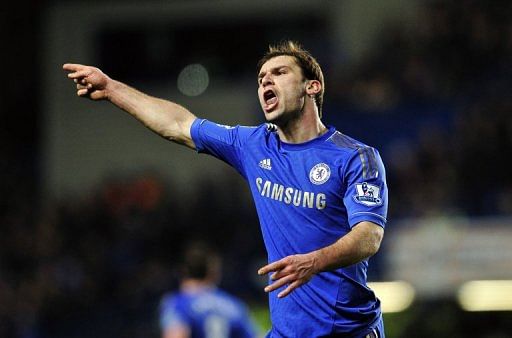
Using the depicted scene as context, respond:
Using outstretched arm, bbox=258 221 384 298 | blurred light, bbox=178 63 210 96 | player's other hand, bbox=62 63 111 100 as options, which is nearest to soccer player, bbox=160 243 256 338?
player's other hand, bbox=62 63 111 100

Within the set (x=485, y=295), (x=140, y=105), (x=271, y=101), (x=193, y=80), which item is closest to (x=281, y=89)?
(x=271, y=101)

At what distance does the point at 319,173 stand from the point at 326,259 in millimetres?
700

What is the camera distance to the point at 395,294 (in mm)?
11547

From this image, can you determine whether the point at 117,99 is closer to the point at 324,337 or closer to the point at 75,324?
the point at 324,337

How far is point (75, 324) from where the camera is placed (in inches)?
526

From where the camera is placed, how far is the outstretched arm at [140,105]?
567cm

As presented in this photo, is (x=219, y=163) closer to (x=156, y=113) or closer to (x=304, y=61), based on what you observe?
(x=156, y=113)

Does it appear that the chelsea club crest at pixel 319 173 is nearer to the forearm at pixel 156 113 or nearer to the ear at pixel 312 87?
the ear at pixel 312 87

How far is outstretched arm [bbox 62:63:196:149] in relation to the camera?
5672 mm

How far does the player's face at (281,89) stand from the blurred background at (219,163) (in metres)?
6.32

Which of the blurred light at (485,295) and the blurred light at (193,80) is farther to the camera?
the blurred light at (193,80)

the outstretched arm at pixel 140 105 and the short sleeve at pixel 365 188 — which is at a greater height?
the outstretched arm at pixel 140 105

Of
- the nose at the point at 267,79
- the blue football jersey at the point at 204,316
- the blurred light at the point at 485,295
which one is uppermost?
the nose at the point at 267,79

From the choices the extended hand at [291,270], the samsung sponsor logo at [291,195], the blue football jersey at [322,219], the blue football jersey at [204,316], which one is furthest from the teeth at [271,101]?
the blue football jersey at [204,316]
